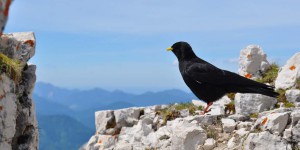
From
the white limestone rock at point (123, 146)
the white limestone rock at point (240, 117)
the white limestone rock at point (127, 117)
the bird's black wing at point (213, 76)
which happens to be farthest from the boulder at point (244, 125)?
the white limestone rock at point (127, 117)

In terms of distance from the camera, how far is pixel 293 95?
49.4 ft

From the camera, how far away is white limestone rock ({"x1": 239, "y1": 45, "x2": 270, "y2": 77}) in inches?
795

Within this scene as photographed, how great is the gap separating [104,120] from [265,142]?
8.90m

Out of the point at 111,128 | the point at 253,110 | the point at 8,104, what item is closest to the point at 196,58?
the point at 253,110

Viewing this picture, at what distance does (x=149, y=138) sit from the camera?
52.0 ft

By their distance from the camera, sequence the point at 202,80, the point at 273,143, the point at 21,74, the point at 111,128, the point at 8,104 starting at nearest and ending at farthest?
the point at 8,104
the point at 21,74
the point at 273,143
the point at 202,80
the point at 111,128

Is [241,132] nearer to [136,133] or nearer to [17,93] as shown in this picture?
[136,133]

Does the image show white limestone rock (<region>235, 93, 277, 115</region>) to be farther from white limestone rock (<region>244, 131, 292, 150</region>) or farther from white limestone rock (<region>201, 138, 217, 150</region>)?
white limestone rock (<region>244, 131, 292, 150</region>)

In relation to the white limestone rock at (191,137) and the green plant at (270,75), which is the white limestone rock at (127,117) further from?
the white limestone rock at (191,137)

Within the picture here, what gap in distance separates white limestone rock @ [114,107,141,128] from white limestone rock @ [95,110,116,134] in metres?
0.38

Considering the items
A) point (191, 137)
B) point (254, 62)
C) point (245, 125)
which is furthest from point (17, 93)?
point (254, 62)

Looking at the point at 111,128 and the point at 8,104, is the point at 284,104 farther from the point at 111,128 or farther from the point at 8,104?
the point at 8,104

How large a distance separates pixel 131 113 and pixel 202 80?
5095 millimetres

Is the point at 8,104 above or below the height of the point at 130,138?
above
